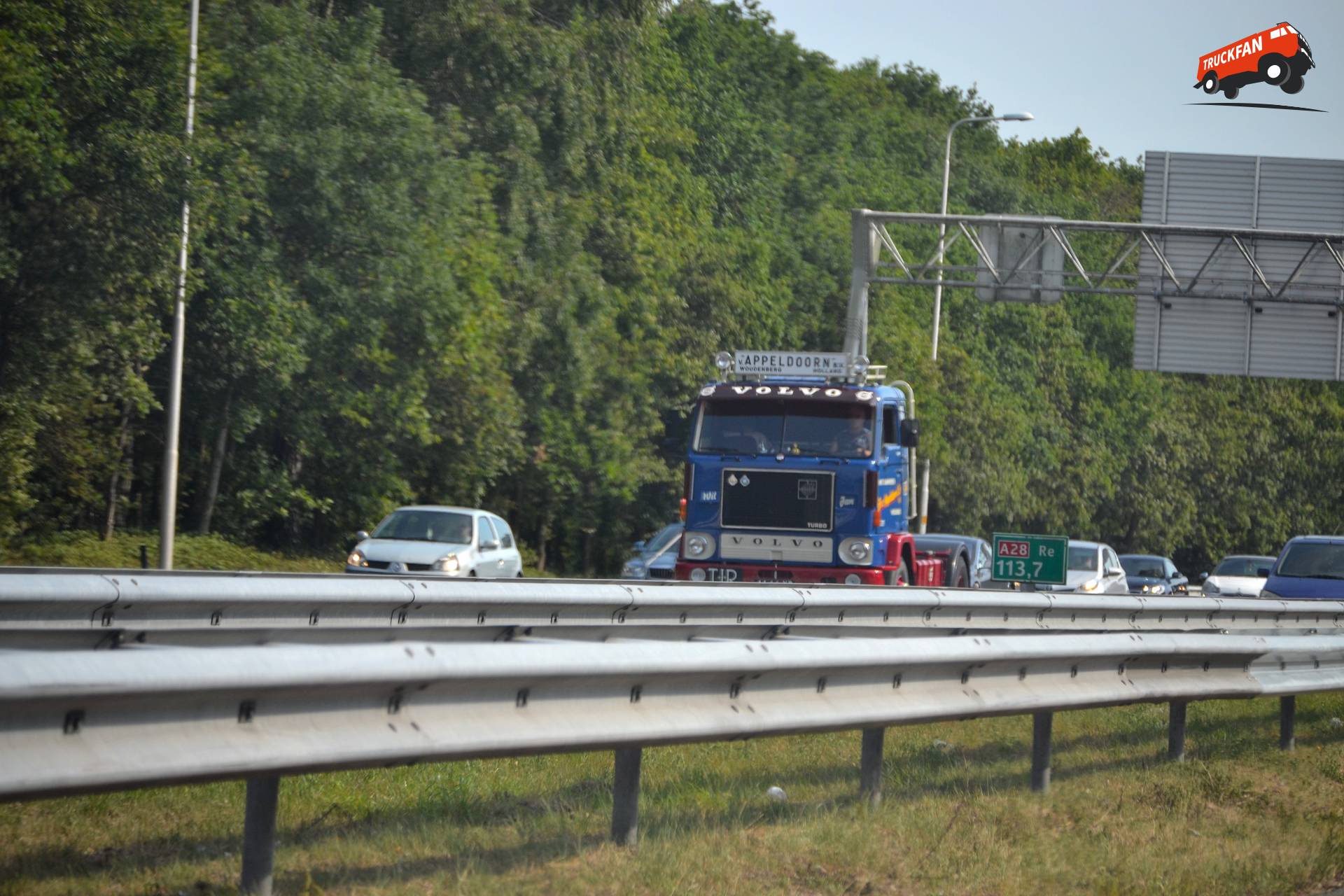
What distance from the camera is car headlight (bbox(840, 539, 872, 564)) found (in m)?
19.9

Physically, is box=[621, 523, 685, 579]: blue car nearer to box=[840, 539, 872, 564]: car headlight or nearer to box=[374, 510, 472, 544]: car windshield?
box=[374, 510, 472, 544]: car windshield

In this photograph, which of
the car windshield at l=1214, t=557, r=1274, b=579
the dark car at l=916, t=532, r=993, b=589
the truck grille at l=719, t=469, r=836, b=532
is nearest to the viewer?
the truck grille at l=719, t=469, r=836, b=532

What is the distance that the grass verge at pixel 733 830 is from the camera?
6215mm

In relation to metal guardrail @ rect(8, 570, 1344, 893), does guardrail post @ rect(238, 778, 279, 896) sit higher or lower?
lower

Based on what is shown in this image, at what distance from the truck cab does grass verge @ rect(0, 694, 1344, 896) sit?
938 cm

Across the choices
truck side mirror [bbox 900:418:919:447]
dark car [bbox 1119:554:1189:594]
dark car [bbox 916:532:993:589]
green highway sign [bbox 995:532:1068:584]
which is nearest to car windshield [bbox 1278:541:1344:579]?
dark car [bbox 916:532:993:589]

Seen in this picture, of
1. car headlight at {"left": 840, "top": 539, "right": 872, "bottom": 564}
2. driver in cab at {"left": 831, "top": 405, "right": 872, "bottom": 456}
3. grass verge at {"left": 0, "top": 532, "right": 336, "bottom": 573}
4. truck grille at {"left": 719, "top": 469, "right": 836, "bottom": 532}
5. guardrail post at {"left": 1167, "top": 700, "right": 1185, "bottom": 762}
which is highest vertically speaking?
driver in cab at {"left": 831, "top": 405, "right": 872, "bottom": 456}

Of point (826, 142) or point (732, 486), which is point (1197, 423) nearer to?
point (826, 142)

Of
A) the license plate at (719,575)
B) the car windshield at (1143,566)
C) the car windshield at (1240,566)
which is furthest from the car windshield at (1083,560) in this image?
the car windshield at (1143,566)

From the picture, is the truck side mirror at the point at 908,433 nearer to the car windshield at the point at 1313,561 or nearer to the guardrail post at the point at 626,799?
the car windshield at the point at 1313,561

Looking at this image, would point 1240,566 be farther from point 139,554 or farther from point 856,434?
point 139,554

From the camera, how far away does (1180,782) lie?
9609mm

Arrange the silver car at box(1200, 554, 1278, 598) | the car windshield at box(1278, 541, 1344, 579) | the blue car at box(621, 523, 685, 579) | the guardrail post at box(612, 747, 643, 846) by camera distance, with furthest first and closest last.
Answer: the silver car at box(1200, 554, 1278, 598)
the blue car at box(621, 523, 685, 579)
the car windshield at box(1278, 541, 1344, 579)
the guardrail post at box(612, 747, 643, 846)

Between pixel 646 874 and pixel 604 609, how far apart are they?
20.8ft
